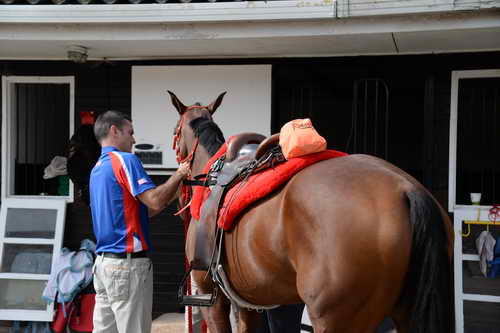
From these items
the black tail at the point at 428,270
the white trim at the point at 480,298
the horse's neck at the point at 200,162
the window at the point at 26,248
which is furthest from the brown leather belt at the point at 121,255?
the white trim at the point at 480,298

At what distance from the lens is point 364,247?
2.19 m

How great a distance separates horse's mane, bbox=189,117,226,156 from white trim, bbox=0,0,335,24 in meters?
1.08

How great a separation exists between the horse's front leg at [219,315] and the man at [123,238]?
1.28 ft

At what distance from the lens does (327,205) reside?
2.30 meters

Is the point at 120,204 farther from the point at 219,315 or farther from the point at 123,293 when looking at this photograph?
the point at 219,315

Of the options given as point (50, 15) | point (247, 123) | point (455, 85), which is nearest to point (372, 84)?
point (455, 85)

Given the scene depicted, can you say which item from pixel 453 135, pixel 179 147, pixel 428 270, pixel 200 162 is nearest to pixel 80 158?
pixel 179 147

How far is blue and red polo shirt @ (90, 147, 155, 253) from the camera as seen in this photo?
339cm

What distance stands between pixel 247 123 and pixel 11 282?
288 cm

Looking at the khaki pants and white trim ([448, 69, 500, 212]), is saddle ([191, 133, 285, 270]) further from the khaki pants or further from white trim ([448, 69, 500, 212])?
white trim ([448, 69, 500, 212])

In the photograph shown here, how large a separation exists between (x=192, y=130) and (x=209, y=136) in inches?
6.3

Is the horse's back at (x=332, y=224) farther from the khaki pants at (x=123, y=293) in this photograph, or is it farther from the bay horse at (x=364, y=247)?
the khaki pants at (x=123, y=293)

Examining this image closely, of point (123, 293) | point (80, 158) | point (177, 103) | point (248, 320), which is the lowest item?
point (248, 320)

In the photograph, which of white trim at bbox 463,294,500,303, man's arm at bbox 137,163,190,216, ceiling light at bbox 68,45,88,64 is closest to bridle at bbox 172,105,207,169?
man's arm at bbox 137,163,190,216
